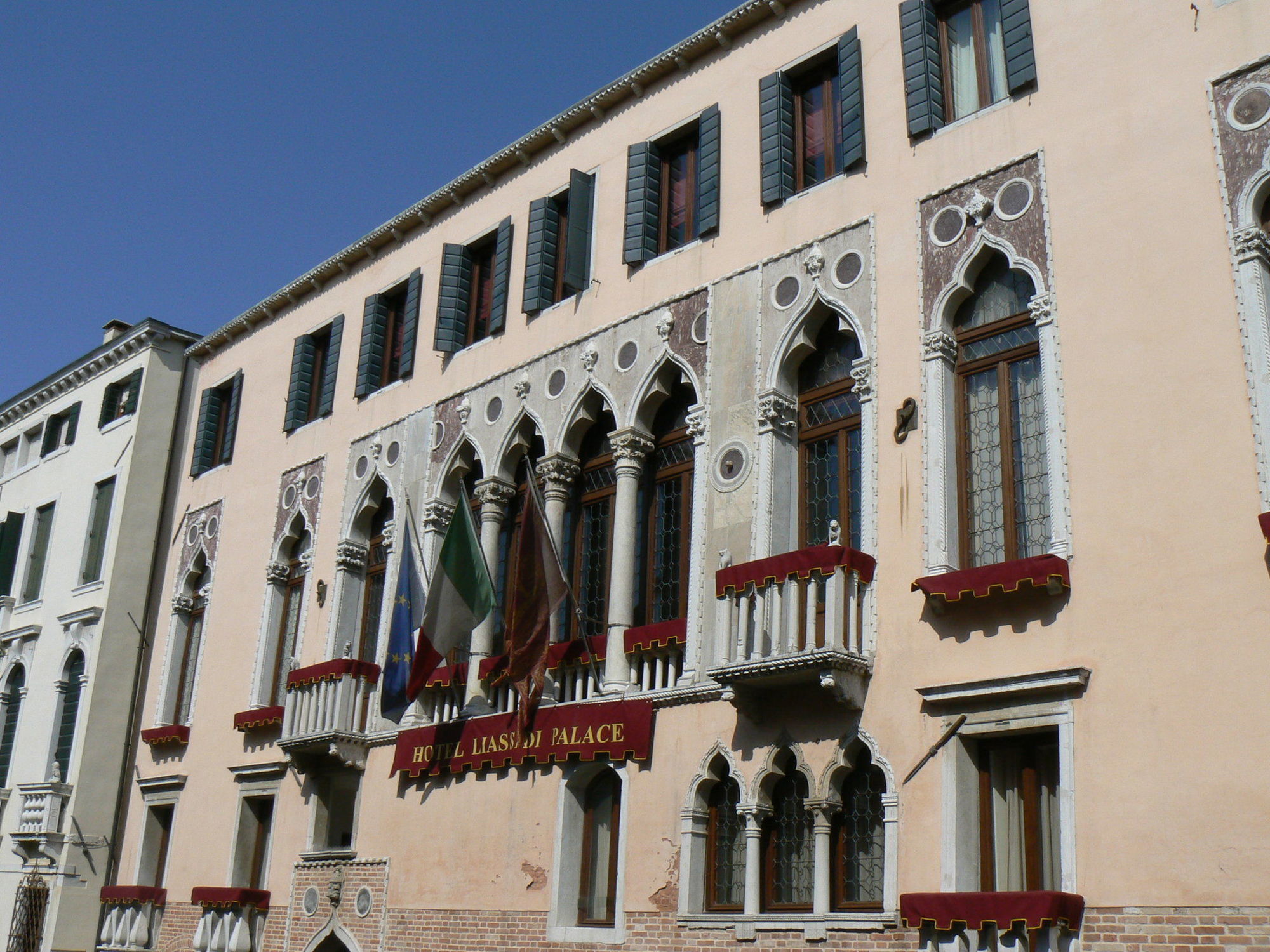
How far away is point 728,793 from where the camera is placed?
1234cm

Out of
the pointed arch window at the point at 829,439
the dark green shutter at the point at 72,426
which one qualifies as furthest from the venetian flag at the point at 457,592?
the dark green shutter at the point at 72,426

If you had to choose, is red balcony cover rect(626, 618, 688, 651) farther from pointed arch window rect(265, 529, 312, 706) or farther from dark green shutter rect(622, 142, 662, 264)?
pointed arch window rect(265, 529, 312, 706)

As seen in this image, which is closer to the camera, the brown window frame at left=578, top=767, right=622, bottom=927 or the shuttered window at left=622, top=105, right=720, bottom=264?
the brown window frame at left=578, top=767, right=622, bottom=927

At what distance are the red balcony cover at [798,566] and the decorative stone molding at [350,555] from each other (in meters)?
7.39

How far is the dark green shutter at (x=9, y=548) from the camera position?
2519 cm

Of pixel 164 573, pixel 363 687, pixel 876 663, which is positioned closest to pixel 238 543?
pixel 164 573

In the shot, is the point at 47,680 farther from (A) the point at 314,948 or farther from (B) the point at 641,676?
(B) the point at 641,676

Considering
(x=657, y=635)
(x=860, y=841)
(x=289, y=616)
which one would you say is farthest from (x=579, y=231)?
(x=860, y=841)

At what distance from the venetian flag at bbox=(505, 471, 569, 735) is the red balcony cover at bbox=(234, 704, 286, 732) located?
4906mm

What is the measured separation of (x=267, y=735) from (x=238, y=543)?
352 cm

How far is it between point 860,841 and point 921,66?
7031 millimetres

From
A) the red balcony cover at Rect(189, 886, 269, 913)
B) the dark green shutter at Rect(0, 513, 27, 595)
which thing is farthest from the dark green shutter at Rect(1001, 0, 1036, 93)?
the dark green shutter at Rect(0, 513, 27, 595)

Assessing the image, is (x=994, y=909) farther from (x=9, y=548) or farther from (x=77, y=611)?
(x=9, y=548)

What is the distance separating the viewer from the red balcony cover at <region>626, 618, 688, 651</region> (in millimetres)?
13039
